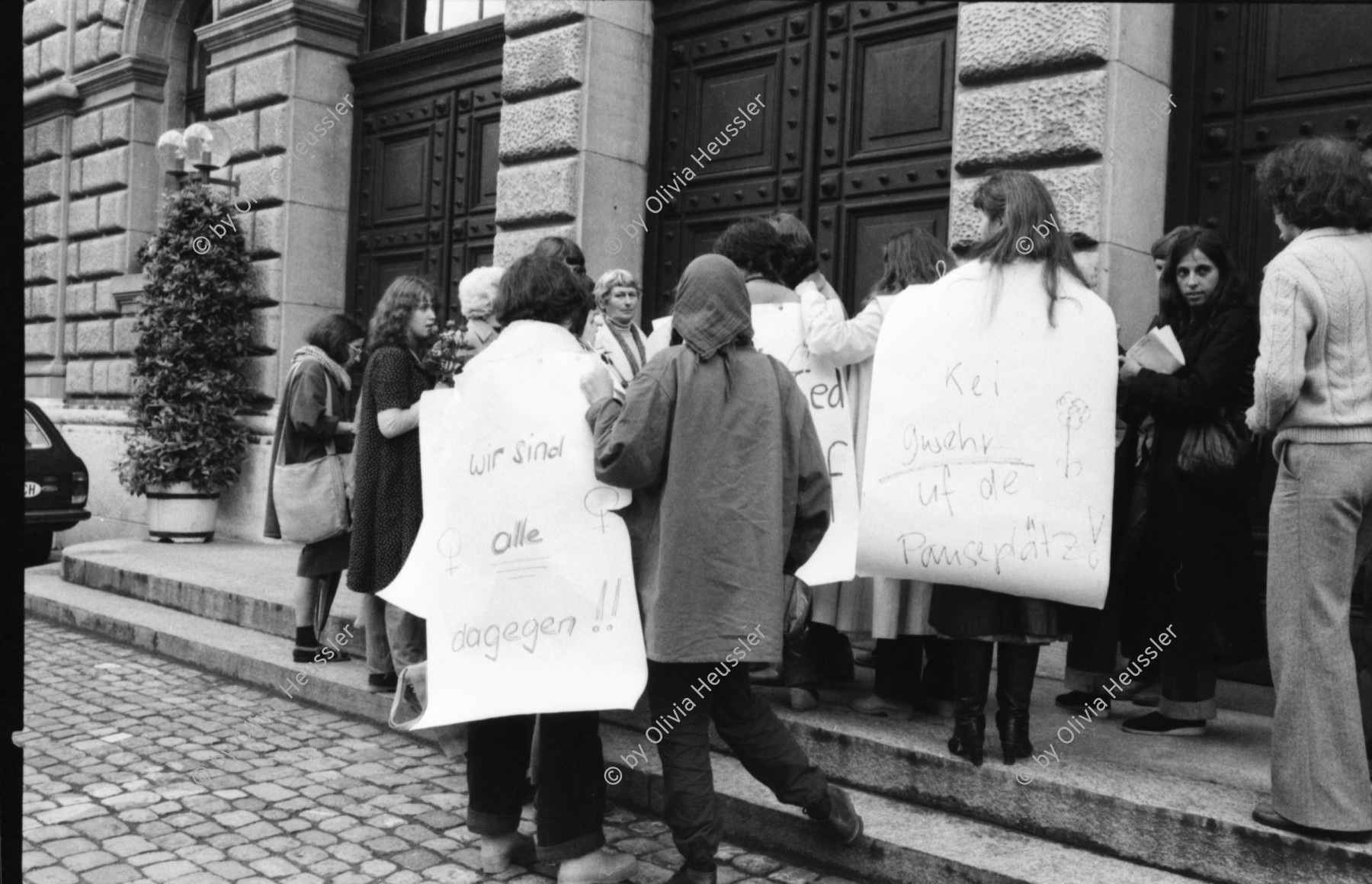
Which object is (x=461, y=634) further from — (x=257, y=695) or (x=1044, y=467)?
(x=257, y=695)

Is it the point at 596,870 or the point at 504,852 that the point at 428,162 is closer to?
the point at 504,852

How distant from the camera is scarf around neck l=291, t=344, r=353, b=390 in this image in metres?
6.07

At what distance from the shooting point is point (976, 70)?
18.6ft

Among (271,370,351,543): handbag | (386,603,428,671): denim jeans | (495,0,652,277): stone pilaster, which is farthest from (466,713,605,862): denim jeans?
(495,0,652,277): stone pilaster

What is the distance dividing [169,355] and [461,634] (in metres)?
7.83

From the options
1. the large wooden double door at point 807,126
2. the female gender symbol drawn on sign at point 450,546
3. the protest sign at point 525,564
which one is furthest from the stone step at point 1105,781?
the large wooden double door at point 807,126

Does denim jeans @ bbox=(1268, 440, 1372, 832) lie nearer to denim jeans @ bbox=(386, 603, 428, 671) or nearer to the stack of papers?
the stack of papers

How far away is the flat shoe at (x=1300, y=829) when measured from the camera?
3141 mm

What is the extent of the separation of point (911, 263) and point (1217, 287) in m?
1.05

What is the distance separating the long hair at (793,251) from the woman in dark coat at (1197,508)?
1176mm

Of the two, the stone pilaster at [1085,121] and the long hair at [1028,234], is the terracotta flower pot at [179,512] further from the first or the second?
the long hair at [1028,234]

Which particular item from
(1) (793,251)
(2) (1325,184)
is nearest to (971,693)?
(1) (793,251)

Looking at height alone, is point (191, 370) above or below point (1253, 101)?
below

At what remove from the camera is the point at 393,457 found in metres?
4.98
